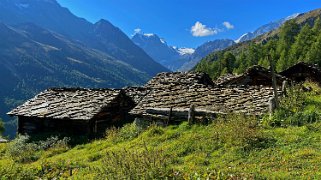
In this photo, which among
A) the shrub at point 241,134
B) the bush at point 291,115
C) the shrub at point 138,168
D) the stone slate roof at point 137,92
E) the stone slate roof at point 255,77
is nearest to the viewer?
the shrub at point 138,168

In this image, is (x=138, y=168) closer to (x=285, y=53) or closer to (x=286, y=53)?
(x=285, y=53)

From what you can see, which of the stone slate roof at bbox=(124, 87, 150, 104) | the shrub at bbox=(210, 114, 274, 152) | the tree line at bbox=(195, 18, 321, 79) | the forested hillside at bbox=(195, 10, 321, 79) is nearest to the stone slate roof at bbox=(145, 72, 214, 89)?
the stone slate roof at bbox=(124, 87, 150, 104)

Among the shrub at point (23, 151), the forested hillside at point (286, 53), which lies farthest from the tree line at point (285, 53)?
the shrub at point (23, 151)

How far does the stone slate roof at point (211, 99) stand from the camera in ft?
72.0

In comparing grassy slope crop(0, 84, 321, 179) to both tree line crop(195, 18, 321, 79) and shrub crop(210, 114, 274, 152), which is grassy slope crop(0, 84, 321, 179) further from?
tree line crop(195, 18, 321, 79)

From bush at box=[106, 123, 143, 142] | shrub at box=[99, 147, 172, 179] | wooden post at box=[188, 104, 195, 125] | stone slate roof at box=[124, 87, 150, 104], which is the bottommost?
shrub at box=[99, 147, 172, 179]

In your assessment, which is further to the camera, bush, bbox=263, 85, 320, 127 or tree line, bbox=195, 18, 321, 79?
tree line, bbox=195, 18, 321, 79

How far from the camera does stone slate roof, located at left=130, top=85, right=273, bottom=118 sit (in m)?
21.9

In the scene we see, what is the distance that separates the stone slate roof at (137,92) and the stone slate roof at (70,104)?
12.8ft

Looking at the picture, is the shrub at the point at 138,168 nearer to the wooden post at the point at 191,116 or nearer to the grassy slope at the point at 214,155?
the grassy slope at the point at 214,155

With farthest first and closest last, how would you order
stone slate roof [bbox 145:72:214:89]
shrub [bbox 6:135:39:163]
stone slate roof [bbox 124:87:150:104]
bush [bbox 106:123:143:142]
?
stone slate roof [bbox 145:72:214:89]
stone slate roof [bbox 124:87:150:104]
shrub [bbox 6:135:39:163]
bush [bbox 106:123:143:142]

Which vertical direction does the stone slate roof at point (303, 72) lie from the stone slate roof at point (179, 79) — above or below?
above

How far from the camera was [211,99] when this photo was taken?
24594mm

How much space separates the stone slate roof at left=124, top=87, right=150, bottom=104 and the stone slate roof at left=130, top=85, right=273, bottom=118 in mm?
9683
